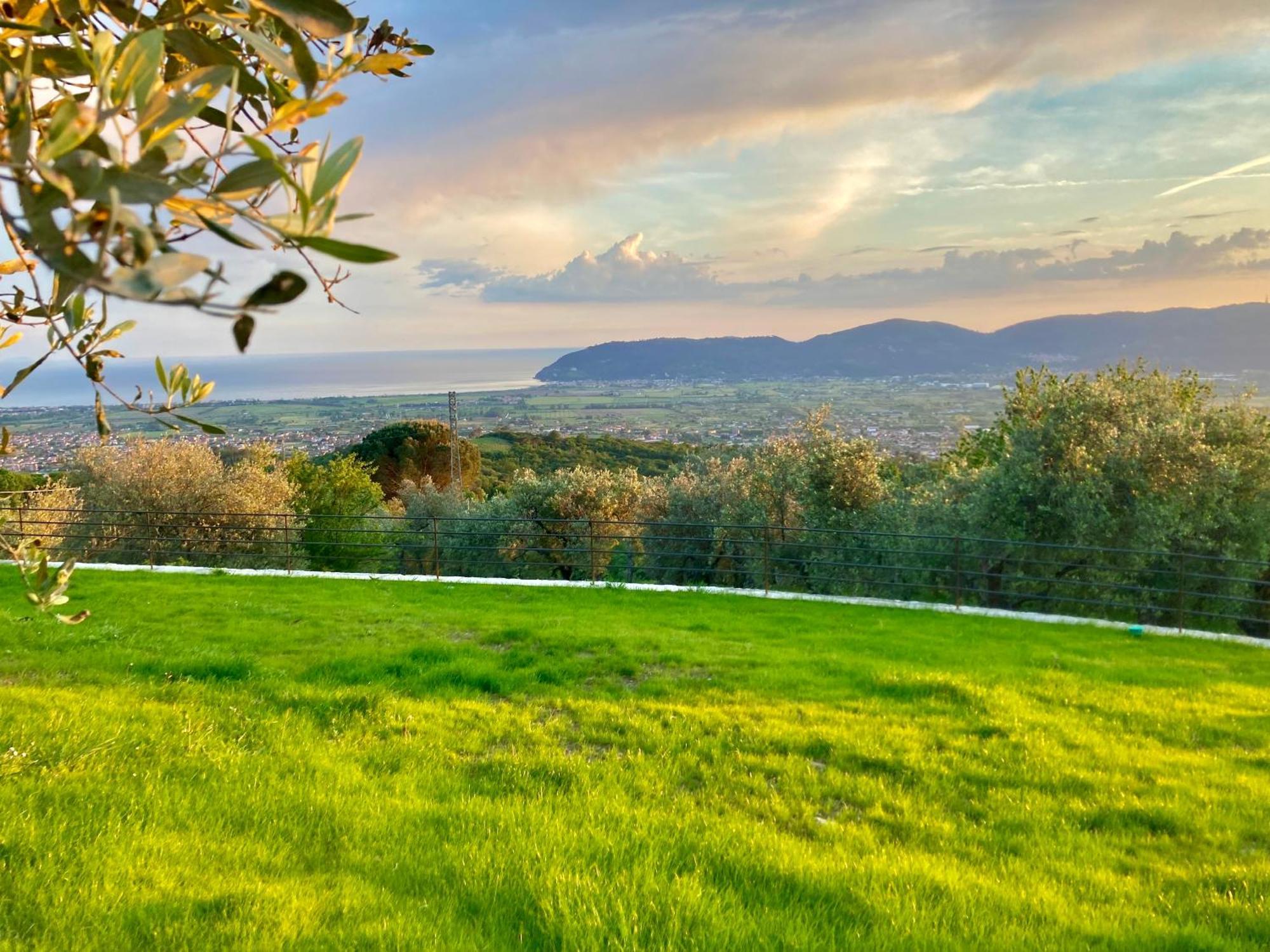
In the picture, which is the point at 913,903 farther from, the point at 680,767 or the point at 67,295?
the point at 67,295

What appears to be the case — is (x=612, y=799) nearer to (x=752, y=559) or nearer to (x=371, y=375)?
(x=752, y=559)

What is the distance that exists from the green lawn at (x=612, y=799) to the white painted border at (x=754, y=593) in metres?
2.66

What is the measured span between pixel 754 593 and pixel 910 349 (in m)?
101

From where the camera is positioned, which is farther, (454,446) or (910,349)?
(910,349)

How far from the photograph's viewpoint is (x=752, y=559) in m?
13.9

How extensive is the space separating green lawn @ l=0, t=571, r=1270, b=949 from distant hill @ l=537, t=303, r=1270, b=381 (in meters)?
52.0

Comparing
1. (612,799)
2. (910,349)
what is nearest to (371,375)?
(910,349)

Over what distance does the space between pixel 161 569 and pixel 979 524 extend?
1569 cm

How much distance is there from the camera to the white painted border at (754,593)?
9.65 metres

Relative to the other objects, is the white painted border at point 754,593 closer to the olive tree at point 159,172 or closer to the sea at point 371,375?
the olive tree at point 159,172

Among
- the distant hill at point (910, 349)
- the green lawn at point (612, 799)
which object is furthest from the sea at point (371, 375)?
the green lawn at point (612, 799)

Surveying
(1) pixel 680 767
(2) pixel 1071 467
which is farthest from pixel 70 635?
(2) pixel 1071 467

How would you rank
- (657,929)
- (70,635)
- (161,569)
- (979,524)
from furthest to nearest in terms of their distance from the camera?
(979,524) → (161,569) → (70,635) → (657,929)

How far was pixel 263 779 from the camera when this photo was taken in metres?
3.47
